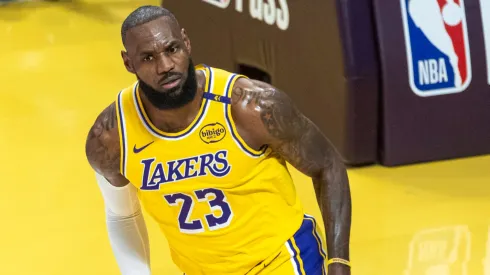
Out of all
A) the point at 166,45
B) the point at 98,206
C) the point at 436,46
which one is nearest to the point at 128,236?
the point at 166,45

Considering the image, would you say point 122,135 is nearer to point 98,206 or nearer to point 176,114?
point 176,114

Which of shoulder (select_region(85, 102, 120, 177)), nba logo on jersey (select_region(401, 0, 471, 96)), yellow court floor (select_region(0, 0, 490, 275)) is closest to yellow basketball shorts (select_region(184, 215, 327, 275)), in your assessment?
shoulder (select_region(85, 102, 120, 177))

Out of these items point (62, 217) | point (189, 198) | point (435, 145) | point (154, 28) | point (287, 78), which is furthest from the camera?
point (287, 78)

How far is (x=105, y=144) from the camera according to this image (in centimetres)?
244

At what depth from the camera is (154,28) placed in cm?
221

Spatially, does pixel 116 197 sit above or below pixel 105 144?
below

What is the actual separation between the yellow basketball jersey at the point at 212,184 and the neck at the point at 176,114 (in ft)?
0.05

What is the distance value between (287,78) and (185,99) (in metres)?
2.69

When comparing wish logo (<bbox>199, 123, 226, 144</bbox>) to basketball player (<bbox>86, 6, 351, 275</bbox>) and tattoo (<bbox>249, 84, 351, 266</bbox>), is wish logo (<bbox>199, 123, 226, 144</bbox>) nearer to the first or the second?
basketball player (<bbox>86, 6, 351, 275</bbox>)

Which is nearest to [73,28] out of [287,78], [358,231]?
[287,78]

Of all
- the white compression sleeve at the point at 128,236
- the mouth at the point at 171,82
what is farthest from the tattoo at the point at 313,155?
the white compression sleeve at the point at 128,236

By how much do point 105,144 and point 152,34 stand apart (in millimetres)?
409

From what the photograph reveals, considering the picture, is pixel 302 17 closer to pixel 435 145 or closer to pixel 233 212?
pixel 435 145

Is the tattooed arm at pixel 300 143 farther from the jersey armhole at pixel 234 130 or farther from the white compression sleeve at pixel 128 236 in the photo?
the white compression sleeve at pixel 128 236
